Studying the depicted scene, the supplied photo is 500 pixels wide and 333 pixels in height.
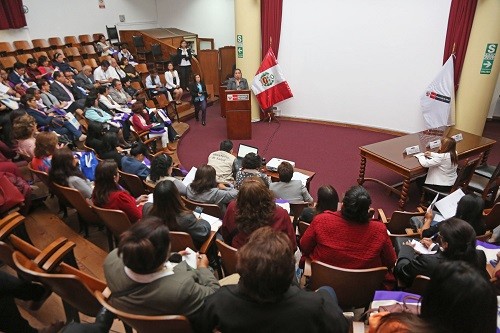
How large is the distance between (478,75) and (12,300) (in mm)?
6541

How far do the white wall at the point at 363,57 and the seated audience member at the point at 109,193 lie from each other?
5.52 metres

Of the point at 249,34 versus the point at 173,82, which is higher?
the point at 249,34

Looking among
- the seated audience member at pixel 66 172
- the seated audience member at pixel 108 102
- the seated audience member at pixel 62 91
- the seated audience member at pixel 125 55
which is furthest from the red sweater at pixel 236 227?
the seated audience member at pixel 125 55

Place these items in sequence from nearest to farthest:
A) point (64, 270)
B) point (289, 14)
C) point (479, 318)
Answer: point (479, 318) < point (64, 270) < point (289, 14)

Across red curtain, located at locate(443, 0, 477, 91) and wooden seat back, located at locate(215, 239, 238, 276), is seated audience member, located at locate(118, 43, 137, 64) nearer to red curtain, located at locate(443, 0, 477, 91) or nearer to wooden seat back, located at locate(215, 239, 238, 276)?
red curtain, located at locate(443, 0, 477, 91)

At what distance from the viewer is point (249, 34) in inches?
276

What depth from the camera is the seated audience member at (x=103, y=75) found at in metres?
6.96

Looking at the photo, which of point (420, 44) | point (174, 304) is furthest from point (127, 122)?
point (420, 44)

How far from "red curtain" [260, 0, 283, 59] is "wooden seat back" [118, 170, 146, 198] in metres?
4.74

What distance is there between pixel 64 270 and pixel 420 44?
637 cm

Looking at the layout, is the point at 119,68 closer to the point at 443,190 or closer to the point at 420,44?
the point at 420,44

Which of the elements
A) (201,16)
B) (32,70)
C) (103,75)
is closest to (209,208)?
(103,75)

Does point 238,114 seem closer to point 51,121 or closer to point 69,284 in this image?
point 51,121

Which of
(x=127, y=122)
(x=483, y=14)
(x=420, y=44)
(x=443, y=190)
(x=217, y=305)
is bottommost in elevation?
(x=443, y=190)
